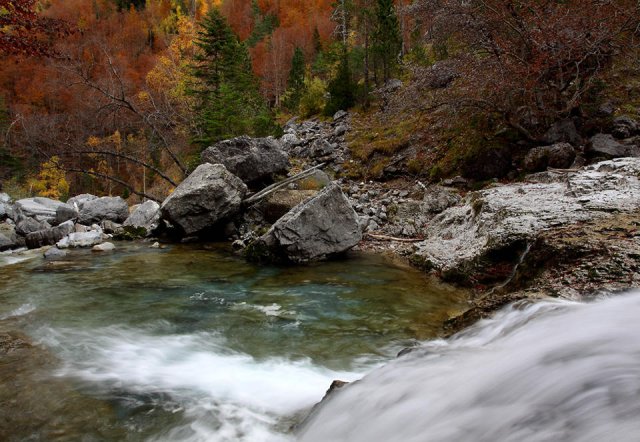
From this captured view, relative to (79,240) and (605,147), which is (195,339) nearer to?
(79,240)

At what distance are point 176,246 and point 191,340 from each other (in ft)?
21.2

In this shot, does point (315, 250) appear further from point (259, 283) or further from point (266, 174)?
point (266, 174)

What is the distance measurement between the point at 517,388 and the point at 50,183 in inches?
1590

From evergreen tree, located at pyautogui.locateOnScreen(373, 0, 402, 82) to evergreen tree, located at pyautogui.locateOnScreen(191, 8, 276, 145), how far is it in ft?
28.6

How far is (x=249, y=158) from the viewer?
12953mm

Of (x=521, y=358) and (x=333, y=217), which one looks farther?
(x=333, y=217)

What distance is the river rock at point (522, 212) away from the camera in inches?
223

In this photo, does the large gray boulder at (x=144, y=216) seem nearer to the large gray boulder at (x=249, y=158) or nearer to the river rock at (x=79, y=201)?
the large gray boulder at (x=249, y=158)

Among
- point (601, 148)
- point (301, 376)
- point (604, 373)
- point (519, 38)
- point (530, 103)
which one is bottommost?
point (301, 376)

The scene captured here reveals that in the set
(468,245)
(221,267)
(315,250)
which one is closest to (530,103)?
(468,245)

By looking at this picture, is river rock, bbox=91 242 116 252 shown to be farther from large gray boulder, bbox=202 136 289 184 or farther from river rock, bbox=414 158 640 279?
river rock, bbox=414 158 640 279

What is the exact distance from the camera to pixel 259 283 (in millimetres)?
7203

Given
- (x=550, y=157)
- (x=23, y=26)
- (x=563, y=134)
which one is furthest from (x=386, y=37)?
(x=23, y=26)

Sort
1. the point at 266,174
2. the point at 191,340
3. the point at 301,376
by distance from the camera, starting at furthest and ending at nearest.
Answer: the point at 266,174, the point at 191,340, the point at 301,376
